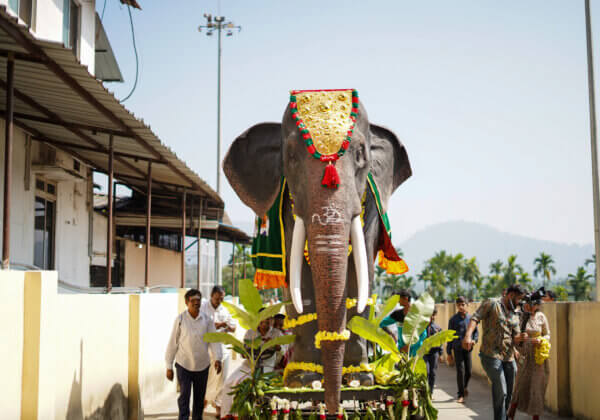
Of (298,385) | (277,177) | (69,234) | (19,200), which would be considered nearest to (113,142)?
(19,200)

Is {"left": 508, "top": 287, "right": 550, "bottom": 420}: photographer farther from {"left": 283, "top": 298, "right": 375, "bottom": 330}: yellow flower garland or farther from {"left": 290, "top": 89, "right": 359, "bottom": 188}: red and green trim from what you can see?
{"left": 290, "top": 89, "right": 359, "bottom": 188}: red and green trim

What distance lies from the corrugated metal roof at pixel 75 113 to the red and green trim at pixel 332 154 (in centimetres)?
284

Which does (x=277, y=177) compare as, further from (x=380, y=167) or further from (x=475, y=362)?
(x=475, y=362)

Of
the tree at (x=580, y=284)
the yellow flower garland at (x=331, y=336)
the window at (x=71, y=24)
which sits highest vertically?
the window at (x=71, y=24)

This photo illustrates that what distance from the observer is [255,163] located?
7082 millimetres

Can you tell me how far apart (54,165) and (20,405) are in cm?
916

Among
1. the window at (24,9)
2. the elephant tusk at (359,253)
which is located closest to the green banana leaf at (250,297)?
the elephant tusk at (359,253)

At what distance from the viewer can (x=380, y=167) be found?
7.00 metres

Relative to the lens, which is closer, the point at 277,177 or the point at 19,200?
the point at 277,177

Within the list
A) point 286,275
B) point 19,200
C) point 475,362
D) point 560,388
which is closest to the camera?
point 286,275

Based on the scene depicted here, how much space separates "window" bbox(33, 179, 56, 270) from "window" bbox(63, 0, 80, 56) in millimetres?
3178

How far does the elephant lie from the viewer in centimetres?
561

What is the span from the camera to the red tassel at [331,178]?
19.0 ft

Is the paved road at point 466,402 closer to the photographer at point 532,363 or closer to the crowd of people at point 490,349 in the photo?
the photographer at point 532,363
